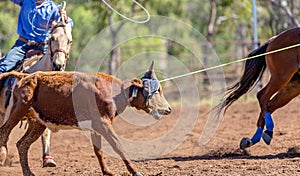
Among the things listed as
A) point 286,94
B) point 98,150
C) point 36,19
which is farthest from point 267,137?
point 36,19

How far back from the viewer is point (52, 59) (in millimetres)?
7938

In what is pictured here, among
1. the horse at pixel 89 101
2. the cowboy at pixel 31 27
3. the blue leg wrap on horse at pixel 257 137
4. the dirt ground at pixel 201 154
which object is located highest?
the cowboy at pixel 31 27

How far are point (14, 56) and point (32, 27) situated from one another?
0.50 meters

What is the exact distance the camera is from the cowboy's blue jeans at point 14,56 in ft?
27.8

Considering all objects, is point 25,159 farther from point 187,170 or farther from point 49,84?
point 187,170

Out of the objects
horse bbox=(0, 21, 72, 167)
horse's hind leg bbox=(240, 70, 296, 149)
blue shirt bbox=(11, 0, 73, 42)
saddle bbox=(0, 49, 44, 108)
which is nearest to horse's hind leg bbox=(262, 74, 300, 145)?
horse's hind leg bbox=(240, 70, 296, 149)

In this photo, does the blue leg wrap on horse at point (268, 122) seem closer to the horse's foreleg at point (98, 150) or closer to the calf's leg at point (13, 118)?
the horse's foreleg at point (98, 150)

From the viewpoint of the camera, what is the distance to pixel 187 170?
7156mm

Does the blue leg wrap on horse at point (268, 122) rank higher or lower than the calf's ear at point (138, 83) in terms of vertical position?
lower

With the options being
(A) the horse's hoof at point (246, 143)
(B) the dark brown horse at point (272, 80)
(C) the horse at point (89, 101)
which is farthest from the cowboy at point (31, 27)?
(A) the horse's hoof at point (246, 143)

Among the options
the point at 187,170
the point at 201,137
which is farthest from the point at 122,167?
the point at 201,137

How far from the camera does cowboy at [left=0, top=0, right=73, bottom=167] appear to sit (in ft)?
28.0

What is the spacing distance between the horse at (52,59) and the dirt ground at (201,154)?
70 centimetres

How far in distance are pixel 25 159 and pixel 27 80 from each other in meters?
0.99
